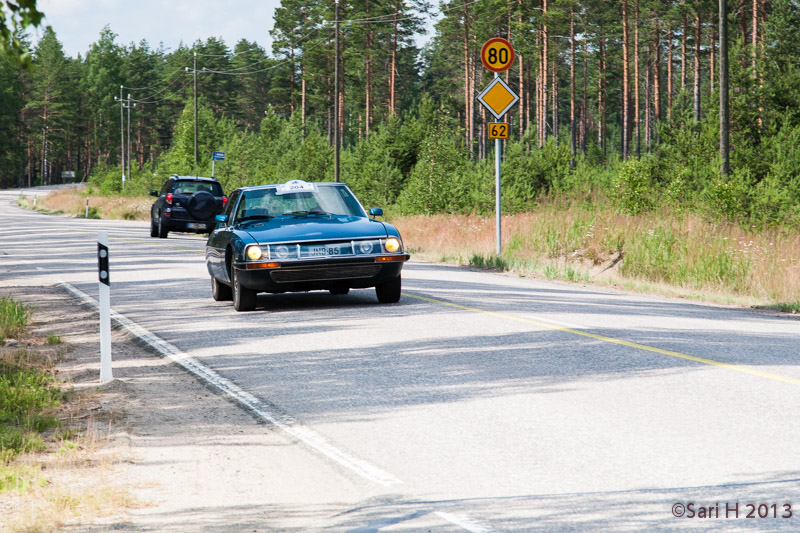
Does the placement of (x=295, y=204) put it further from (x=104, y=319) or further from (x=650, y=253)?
(x=650, y=253)

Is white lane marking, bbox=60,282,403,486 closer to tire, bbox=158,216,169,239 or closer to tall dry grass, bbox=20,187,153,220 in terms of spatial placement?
tire, bbox=158,216,169,239

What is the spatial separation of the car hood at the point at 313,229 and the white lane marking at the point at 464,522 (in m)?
7.13

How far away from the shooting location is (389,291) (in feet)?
39.8

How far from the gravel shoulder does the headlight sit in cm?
395

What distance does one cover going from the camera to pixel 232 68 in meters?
140

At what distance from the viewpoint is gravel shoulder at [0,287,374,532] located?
4.46 m

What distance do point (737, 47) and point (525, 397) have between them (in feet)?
78.7

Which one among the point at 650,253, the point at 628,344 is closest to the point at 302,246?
the point at 628,344

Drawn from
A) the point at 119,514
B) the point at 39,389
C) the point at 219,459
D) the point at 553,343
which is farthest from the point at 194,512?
the point at 553,343

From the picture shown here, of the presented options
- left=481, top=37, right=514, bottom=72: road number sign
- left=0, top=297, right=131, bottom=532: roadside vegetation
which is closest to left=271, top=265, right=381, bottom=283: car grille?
left=0, top=297, right=131, bottom=532: roadside vegetation

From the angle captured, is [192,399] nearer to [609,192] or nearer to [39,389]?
[39,389]

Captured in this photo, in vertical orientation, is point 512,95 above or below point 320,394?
above

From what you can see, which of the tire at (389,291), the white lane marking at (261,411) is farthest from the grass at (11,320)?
the tire at (389,291)

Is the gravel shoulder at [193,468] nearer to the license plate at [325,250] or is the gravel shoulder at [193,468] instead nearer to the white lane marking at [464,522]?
the white lane marking at [464,522]
